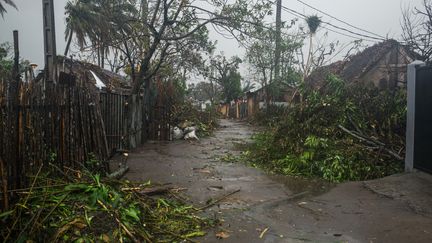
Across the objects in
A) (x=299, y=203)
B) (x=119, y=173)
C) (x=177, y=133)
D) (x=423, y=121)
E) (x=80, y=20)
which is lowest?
(x=299, y=203)

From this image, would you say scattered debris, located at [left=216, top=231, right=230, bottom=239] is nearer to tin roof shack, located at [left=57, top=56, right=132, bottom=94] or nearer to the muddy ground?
the muddy ground

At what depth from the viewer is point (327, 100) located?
999cm

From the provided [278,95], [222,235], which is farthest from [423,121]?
[278,95]

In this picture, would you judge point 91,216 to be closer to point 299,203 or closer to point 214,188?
point 214,188

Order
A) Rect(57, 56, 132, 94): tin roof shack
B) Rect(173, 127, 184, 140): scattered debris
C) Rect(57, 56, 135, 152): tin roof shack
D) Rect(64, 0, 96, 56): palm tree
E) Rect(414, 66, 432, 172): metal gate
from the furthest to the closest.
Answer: Rect(64, 0, 96, 56): palm tree < Rect(173, 127, 184, 140): scattered debris < Rect(57, 56, 132, 94): tin roof shack < Rect(57, 56, 135, 152): tin roof shack < Rect(414, 66, 432, 172): metal gate

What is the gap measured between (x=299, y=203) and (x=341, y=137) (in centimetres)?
384

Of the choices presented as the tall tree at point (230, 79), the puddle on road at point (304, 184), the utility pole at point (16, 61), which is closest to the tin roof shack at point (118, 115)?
the utility pole at point (16, 61)

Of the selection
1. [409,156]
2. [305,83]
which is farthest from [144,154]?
[409,156]

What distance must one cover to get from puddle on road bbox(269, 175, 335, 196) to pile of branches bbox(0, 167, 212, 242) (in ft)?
8.30

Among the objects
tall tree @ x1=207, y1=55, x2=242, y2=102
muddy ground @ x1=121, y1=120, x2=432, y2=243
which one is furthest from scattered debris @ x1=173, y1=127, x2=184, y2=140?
tall tree @ x1=207, y1=55, x2=242, y2=102

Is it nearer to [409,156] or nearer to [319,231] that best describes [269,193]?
[319,231]

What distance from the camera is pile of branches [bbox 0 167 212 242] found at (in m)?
3.69

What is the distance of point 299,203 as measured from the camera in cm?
583

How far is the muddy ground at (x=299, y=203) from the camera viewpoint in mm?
4414
